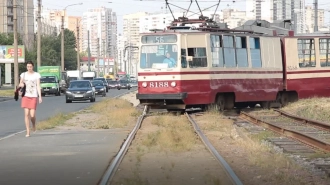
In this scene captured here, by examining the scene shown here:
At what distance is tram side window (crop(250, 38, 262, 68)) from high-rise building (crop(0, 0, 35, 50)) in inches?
5261

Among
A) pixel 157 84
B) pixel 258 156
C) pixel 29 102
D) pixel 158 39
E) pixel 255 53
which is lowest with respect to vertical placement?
pixel 258 156

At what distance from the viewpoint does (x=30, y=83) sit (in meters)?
18.3

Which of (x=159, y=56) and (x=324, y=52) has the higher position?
(x=324, y=52)

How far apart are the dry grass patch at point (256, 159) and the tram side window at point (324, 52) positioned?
1277 centimetres

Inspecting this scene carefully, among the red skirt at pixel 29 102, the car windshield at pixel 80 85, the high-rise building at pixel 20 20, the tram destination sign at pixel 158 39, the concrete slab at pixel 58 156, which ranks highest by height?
the high-rise building at pixel 20 20

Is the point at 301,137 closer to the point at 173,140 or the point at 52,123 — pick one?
the point at 173,140

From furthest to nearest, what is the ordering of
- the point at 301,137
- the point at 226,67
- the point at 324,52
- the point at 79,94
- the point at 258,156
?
1. the point at 79,94
2. the point at 324,52
3. the point at 226,67
4. the point at 301,137
5. the point at 258,156

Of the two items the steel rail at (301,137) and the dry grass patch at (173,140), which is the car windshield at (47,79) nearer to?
the steel rail at (301,137)

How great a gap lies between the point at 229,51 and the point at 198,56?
1621 mm

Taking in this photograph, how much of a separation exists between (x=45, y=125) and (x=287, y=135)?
24.7 feet

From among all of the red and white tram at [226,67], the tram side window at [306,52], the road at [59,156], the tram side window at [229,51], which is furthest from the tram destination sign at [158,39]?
the tram side window at [306,52]

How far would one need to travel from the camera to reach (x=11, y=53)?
302 ft

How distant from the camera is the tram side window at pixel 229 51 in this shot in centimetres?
2811

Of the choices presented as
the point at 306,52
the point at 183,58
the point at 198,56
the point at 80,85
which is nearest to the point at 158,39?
the point at 183,58
